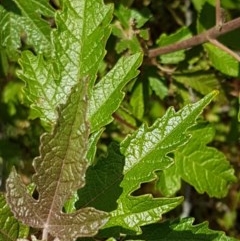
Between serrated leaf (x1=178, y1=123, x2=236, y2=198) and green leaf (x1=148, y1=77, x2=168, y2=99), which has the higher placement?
green leaf (x1=148, y1=77, x2=168, y2=99)

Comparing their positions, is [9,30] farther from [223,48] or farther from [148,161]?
[148,161]

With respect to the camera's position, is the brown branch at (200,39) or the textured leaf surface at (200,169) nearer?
the brown branch at (200,39)

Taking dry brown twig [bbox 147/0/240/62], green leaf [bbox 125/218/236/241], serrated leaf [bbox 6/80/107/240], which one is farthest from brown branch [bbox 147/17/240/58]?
serrated leaf [bbox 6/80/107/240]

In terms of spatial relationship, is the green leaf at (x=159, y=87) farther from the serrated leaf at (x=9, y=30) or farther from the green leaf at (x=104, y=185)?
the green leaf at (x=104, y=185)

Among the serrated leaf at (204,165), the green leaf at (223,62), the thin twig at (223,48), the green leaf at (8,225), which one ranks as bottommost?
the serrated leaf at (204,165)

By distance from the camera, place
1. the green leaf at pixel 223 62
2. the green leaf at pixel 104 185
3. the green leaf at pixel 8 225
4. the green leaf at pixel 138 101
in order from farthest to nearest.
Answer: the green leaf at pixel 138 101
the green leaf at pixel 223 62
the green leaf at pixel 104 185
the green leaf at pixel 8 225

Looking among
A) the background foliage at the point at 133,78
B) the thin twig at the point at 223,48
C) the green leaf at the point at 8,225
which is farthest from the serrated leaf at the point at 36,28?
the green leaf at the point at 8,225

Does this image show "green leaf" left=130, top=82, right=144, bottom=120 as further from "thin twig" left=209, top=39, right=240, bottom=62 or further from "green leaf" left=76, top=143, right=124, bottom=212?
"green leaf" left=76, top=143, right=124, bottom=212

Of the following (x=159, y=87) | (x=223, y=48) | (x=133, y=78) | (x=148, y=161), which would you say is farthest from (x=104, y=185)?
(x=159, y=87)
